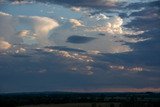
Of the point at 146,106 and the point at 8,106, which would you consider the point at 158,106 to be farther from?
the point at 8,106

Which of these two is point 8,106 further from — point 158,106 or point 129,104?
point 158,106

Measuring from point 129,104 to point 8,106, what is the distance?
2862 cm

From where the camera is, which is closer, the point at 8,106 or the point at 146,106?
the point at 8,106

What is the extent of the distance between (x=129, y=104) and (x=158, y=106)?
691 cm

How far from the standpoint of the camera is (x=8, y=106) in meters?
101

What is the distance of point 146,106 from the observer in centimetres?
10956

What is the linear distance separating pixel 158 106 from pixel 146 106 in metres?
4.23

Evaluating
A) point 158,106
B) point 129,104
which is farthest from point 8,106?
point 158,106

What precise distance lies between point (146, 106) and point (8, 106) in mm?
33795

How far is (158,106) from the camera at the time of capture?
10606cm

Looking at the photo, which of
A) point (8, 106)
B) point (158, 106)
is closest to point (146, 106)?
point (158, 106)

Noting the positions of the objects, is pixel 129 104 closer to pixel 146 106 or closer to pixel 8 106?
pixel 146 106
